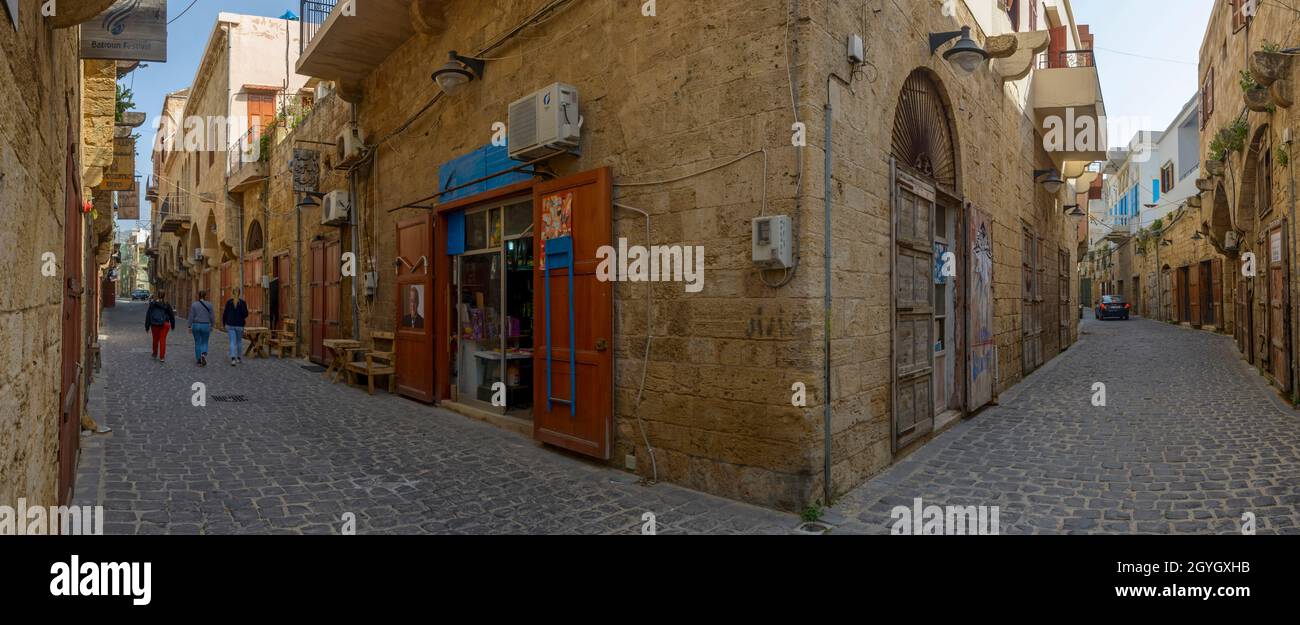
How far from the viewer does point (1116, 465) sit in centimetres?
577

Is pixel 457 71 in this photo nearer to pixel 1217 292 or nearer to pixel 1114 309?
pixel 1217 292

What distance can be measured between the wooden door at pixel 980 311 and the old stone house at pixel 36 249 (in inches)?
320

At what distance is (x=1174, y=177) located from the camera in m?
27.9

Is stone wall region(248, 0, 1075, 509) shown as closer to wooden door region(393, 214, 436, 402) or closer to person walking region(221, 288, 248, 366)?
wooden door region(393, 214, 436, 402)

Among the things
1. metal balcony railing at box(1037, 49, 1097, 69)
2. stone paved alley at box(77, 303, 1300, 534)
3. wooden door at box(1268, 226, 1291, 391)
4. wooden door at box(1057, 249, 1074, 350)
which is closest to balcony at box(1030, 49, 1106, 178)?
metal balcony railing at box(1037, 49, 1097, 69)

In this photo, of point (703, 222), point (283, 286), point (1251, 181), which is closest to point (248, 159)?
point (283, 286)

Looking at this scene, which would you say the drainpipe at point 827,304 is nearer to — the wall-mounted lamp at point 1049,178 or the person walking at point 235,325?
the wall-mounted lamp at point 1049,178

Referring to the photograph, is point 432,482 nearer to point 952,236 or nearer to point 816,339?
point 816,339

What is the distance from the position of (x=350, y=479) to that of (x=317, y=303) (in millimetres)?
9187

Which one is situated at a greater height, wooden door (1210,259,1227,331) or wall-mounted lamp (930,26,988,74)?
wall-mounted lamp (930,26,988,74)

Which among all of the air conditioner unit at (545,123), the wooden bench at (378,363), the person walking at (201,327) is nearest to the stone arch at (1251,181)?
the air conditioner unit at (545,123)

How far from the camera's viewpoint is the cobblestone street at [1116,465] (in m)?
4.52

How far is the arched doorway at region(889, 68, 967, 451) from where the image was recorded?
20.1 feet

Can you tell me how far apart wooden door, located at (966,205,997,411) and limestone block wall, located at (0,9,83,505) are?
8.12 meters
